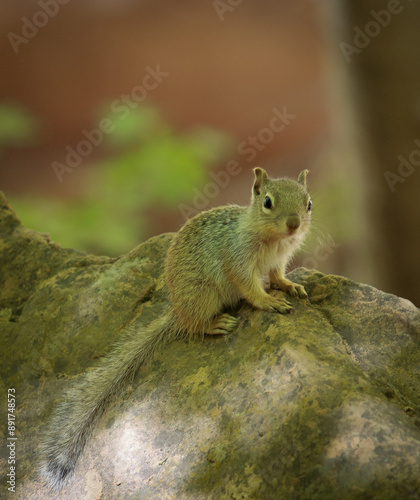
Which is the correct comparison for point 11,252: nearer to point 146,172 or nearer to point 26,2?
point 146,172

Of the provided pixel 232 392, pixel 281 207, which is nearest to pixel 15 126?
pixel 281 207

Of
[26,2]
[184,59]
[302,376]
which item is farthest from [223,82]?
[302,376]
